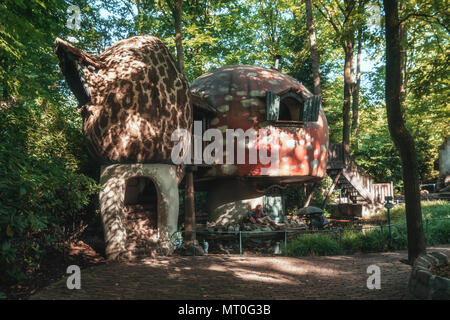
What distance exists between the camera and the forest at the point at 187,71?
630 centimetres

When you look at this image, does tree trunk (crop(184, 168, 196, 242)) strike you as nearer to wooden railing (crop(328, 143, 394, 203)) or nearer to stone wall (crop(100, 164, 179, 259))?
stone wall (crop(100, 164, 179, 259))

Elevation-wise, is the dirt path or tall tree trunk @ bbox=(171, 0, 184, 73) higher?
tall tree trunk @ bbox=(171, 0, 184, 73)

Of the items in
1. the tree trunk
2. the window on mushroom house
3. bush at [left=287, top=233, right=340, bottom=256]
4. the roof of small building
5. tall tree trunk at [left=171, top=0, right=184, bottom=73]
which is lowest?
bush at [left=287, top=233, right=340, bottom=256]

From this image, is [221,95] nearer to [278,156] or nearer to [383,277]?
[278,156]

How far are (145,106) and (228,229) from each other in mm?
6854

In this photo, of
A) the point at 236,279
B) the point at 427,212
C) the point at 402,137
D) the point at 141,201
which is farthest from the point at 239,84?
the point at 427,212

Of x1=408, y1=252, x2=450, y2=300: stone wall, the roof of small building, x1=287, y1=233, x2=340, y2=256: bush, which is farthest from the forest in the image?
x1=287, y1=233, x2=340, y2=256: bush

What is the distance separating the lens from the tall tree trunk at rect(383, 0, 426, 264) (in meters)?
7.36

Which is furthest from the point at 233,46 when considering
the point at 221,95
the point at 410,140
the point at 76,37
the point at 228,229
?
the point at 410,140

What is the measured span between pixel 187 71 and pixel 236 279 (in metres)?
18.7

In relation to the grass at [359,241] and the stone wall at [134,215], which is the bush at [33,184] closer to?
the stone wall at [134,215]

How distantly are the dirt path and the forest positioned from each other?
1484 millimetres

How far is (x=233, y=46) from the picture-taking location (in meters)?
26.4

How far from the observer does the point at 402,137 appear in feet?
24.5
